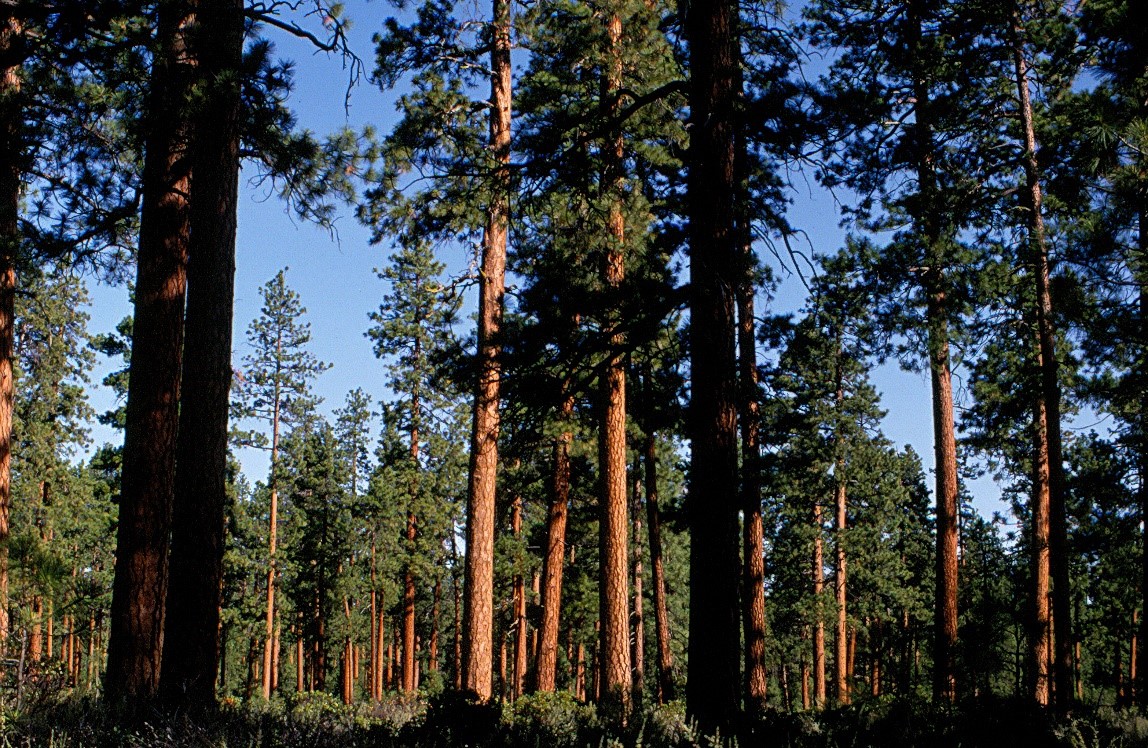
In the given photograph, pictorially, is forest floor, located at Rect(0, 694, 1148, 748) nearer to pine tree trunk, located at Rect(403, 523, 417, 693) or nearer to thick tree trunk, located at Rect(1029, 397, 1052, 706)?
thick tree trunk, located at Rect(1029, 397, 1052, 706)

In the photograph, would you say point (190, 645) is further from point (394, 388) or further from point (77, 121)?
point (394, 388)

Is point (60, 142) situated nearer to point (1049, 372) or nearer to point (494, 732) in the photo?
point (494, 732)

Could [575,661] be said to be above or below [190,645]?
below

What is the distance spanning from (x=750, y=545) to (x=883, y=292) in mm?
4917

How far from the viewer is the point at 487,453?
12.6 meters

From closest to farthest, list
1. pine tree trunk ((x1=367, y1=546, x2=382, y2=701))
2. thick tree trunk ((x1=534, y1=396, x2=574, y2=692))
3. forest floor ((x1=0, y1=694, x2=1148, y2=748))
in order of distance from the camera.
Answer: forest floor ((x1=0, y1=694, x2=1148, y2=748))
thick tree trunk ((x1=534, y1=396, x2=574, y2=692))
pine tree trunk ((x1=367, y1=546, x2=382, y2=701))

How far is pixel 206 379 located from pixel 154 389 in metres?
0.75

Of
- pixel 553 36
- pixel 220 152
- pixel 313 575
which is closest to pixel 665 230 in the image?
pixel 553 36

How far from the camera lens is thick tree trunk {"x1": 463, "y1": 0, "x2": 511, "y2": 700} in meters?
12.3

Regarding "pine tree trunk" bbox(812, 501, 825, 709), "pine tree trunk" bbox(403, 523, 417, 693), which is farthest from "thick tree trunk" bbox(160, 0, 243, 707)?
"pine tree trunk" bbox(403, 523, 417, 693)

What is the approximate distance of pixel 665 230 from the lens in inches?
536

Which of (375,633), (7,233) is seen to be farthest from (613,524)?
(375,633)

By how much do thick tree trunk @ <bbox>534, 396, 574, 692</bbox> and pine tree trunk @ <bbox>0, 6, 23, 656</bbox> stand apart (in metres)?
9.85

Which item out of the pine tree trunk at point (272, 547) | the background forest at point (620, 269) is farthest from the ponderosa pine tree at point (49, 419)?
the background forest at point (620, 269)
